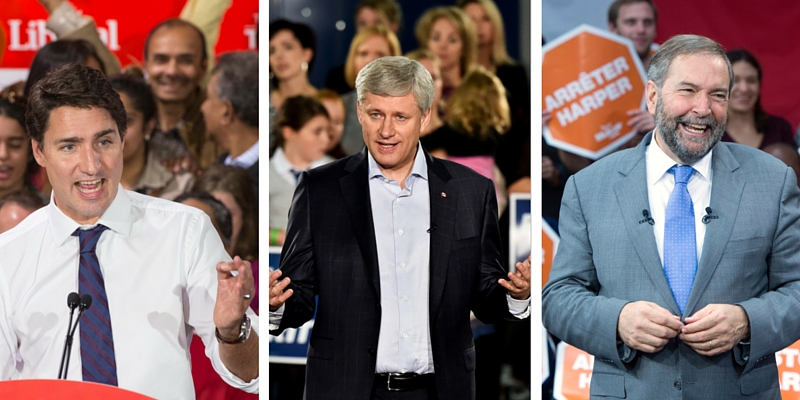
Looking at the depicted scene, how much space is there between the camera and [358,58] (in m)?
4.19

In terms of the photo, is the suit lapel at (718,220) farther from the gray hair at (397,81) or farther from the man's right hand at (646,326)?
the gray hair at (397,81)

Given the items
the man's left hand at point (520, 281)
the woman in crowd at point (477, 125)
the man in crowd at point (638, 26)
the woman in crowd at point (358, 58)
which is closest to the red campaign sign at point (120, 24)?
the woman in crowd at point (358, 58)

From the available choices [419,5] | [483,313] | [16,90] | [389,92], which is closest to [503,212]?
[483,313]

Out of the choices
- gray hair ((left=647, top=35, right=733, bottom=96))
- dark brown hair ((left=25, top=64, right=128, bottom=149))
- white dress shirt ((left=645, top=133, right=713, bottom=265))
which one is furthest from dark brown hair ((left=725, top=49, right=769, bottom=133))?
dark brown hair ((left=25, top=64, right=128, bottom=149))

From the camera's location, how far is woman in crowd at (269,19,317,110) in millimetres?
4195

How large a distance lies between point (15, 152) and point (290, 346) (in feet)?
5.31

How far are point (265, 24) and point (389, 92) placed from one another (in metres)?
0.78

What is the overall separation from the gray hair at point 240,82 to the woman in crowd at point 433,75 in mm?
788

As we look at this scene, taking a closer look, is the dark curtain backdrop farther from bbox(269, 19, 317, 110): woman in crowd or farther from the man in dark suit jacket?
bbox(269, 19, 317, 110): woman in crowd

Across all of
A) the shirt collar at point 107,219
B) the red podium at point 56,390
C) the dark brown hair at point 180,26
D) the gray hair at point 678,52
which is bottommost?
the red podium at point 56,390

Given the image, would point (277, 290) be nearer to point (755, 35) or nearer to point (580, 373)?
point (580, 373)

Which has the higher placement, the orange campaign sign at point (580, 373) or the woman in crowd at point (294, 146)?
the woman in crowd at point (294, 146)

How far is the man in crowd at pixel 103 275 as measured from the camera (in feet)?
A: 12.9

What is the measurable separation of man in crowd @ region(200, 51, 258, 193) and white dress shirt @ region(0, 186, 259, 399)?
41 centimetres
